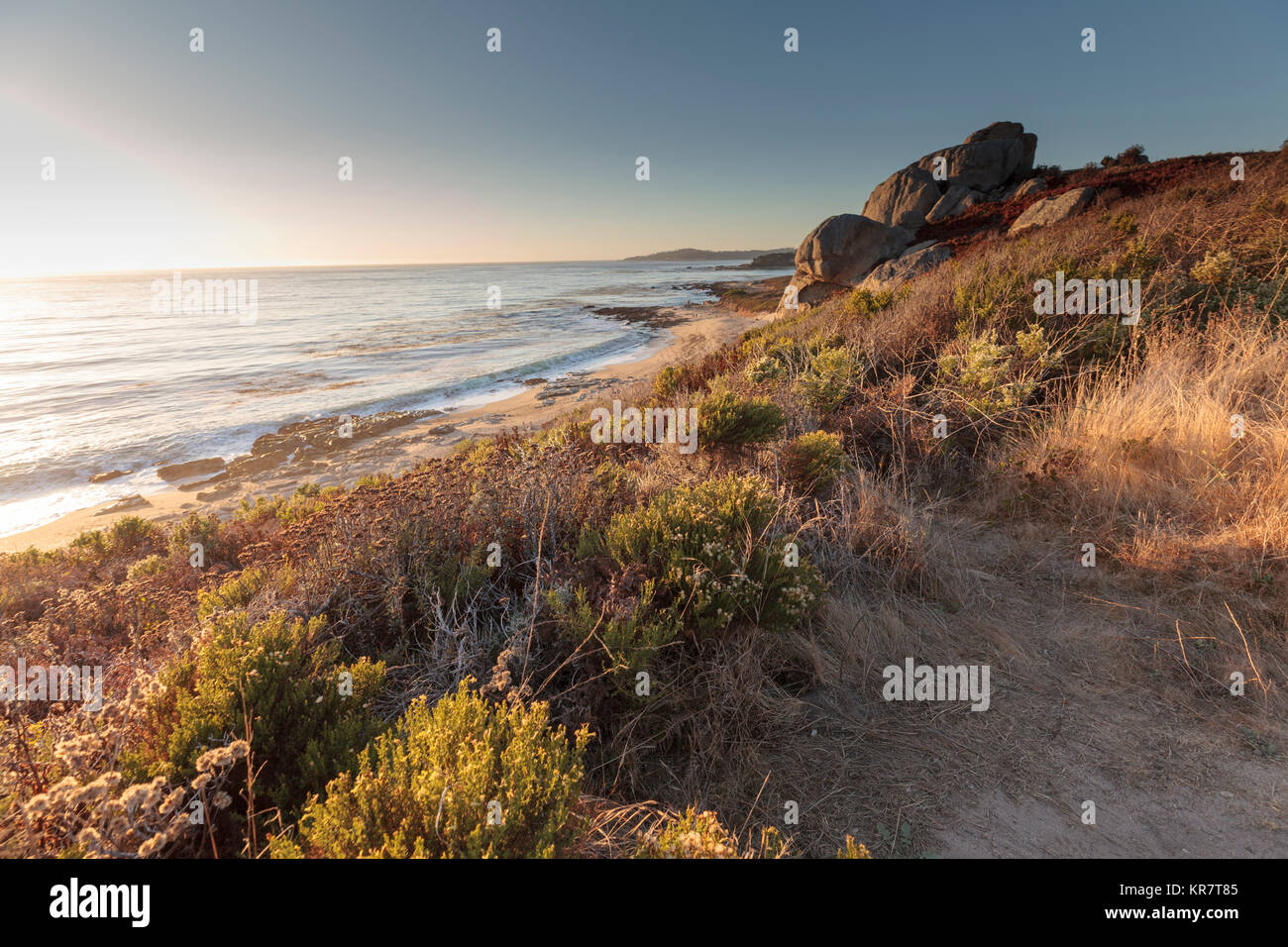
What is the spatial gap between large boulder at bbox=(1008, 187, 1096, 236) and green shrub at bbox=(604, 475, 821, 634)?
681 inches

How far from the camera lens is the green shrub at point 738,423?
5113 millimetres

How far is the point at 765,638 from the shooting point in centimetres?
310

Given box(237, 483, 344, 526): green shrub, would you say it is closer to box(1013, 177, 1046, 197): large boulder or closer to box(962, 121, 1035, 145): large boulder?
box(1013, 177, 1046, 197): large boulder

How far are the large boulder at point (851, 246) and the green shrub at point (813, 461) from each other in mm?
20597

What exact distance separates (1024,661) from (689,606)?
6.78 ft

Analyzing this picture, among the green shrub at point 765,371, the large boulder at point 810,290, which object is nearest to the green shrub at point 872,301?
the green shrub at point 765,371

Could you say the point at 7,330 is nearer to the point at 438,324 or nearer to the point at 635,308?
the point at 438,324

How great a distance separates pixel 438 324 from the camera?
31.6 metres

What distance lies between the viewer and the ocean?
1184 cm

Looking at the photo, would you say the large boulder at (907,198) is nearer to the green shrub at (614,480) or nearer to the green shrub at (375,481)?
the green shrub at (614,480)

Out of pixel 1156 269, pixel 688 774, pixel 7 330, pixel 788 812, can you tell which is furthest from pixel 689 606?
pixel 7 330

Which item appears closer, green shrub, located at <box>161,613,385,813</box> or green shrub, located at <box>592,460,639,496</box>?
green shrub, located at <box>161,613,385,813</box>

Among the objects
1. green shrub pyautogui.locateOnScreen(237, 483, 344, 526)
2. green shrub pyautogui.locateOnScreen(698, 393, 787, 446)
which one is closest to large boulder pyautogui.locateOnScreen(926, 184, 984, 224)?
green shrub pyautogui.locateOnScreen(698, 393, 787, 446)
